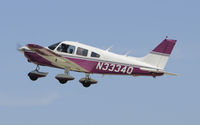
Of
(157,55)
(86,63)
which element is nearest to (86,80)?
(86,63)

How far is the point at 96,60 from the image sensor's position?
4044 cm

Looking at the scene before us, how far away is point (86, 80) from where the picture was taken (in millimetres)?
41969

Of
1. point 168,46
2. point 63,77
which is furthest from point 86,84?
point 168,46

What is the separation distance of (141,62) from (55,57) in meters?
5.04

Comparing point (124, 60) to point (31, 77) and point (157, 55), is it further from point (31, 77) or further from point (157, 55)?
point (31, 77)

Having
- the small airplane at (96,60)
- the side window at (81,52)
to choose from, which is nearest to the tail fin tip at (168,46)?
the small airplane at (96,60)

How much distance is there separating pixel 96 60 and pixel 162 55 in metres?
3.86

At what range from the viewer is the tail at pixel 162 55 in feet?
132

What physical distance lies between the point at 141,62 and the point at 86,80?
3.76 metres

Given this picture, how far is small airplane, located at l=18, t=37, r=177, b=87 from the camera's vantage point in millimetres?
40062

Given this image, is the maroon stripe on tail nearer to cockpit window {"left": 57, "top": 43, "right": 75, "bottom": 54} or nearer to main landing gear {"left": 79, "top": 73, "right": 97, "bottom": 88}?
main landing gear {"left": 79, "top": 73, "right": 97, "bottom": 88}

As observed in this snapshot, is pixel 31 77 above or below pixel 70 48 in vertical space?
below

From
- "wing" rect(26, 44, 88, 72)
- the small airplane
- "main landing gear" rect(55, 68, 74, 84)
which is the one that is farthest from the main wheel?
"main landing gear" rect(55, 68, 74, 84)

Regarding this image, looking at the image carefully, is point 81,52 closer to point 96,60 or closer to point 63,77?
point 96,60
